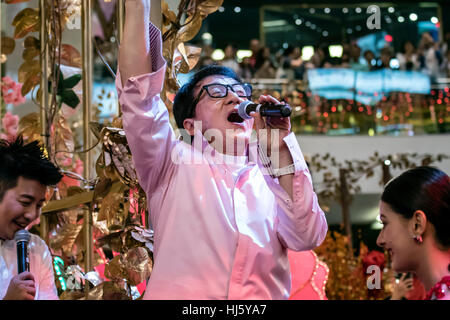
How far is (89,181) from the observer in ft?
7.03

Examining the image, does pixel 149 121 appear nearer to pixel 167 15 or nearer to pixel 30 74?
pixel 167 15

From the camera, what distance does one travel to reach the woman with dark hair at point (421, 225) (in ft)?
5.24

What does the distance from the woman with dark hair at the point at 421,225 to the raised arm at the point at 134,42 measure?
0.61 m

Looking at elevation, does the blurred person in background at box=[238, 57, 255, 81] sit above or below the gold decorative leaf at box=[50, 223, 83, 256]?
above

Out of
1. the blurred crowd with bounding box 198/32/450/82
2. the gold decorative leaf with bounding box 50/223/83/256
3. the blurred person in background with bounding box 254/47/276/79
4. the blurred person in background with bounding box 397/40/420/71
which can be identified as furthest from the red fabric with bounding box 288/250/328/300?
the blurred person in background with bounding box 397/40/420/71

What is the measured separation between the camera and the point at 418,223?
162 cm

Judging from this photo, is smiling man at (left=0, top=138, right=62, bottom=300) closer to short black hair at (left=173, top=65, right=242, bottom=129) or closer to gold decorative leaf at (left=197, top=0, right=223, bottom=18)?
short black hair at (left=173, top=65, right=242, bottom=129)

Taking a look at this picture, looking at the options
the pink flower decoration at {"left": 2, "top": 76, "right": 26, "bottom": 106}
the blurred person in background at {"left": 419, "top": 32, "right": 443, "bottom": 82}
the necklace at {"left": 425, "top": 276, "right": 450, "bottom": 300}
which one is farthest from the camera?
the blurred person in background at {"left": 419, "top": 32, "right": 443, "bottom": 82}

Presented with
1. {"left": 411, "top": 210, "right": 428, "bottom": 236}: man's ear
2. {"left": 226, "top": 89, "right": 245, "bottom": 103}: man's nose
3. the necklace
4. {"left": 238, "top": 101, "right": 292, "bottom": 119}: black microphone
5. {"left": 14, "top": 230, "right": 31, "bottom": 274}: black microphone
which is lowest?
the necklace

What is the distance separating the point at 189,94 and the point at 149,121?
265 mm

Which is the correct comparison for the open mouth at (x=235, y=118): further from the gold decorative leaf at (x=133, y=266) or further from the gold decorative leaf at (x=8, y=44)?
the gold decorative leaf at (x=8, y=44)

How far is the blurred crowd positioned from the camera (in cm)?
855

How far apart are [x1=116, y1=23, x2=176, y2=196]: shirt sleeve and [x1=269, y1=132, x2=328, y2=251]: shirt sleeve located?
264mm
